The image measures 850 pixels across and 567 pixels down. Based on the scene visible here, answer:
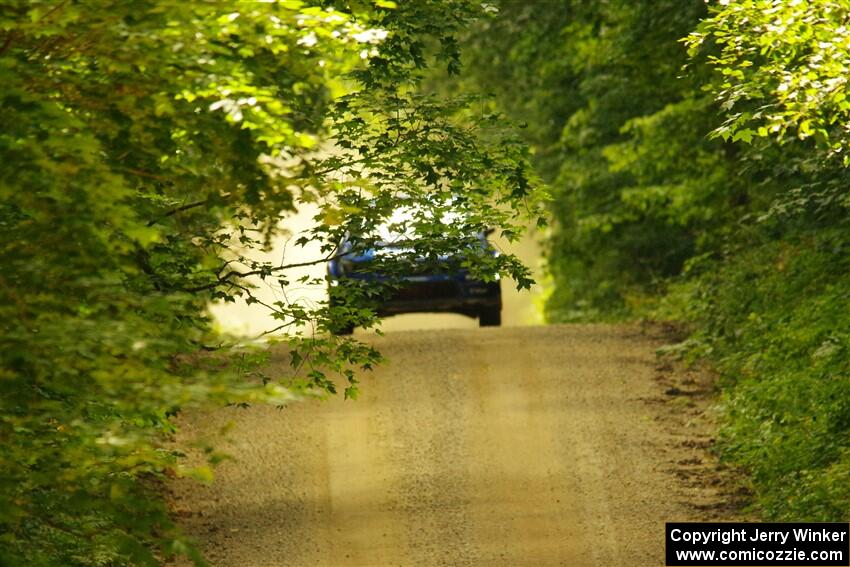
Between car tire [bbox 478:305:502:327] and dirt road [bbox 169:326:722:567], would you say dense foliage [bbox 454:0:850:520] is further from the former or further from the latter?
car tire [bbox 478:305:502:327]

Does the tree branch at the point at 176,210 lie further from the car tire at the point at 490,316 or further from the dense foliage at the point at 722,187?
the car tire at the point at 490,316

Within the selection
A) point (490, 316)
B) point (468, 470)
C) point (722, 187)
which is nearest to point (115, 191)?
point (468, 470)

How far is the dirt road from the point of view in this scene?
1212cm

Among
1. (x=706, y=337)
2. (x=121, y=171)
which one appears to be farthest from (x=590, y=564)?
(x=706, y=337)

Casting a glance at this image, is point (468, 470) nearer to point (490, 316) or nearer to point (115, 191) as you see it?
point (490, 316)

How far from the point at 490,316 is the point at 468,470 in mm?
7002

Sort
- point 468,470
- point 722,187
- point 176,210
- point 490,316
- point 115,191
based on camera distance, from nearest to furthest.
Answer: point 115,191 < point 176,210 < point 468,470 < point 722,187 < point 490,316

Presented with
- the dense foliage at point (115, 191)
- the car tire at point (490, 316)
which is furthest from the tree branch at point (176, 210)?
the car tire at point (490, 316)

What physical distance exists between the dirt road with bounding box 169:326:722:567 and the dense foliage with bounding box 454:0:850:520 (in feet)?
3.77

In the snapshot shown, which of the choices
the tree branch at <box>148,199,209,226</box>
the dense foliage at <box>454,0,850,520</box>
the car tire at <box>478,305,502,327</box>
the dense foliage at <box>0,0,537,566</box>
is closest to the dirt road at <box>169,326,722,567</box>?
the dense foliage at <box>454,0,850,520</box>

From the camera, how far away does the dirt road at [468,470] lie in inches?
477

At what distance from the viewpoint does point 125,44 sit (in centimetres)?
678

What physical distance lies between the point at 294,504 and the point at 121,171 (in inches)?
268

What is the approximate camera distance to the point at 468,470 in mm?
14203
